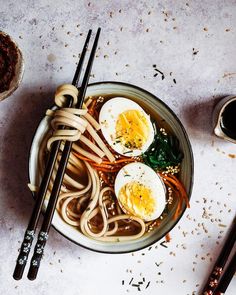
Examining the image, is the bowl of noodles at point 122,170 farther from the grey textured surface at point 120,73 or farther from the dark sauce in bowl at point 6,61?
the dark sauce in bowl at point 6,61

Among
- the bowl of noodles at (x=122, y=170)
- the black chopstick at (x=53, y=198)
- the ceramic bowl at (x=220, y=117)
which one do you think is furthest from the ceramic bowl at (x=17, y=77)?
the ceramic bowl at (x=220, y=117)

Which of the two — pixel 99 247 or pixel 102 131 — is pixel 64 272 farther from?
pixel 102 131

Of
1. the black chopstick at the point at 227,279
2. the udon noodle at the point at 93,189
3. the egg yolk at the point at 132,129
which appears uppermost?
the egg yolk at the point at 132,129

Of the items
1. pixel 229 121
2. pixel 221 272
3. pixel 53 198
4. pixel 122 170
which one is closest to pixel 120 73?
pixel 122 170

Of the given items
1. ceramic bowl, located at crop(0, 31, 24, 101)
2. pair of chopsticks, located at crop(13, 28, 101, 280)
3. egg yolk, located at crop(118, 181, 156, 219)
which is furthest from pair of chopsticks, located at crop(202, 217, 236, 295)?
ceramic bowl, located at crop(0, 31, 24, 101)

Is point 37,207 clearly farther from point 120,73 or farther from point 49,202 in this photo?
point 120,73

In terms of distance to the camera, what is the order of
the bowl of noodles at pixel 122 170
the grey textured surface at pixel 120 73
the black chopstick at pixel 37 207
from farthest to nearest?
1. the grey textured surface at pixel 120 73
2. the bowl of noodles at pixel 122 170
3. the black chopstick at pixel 37 207
